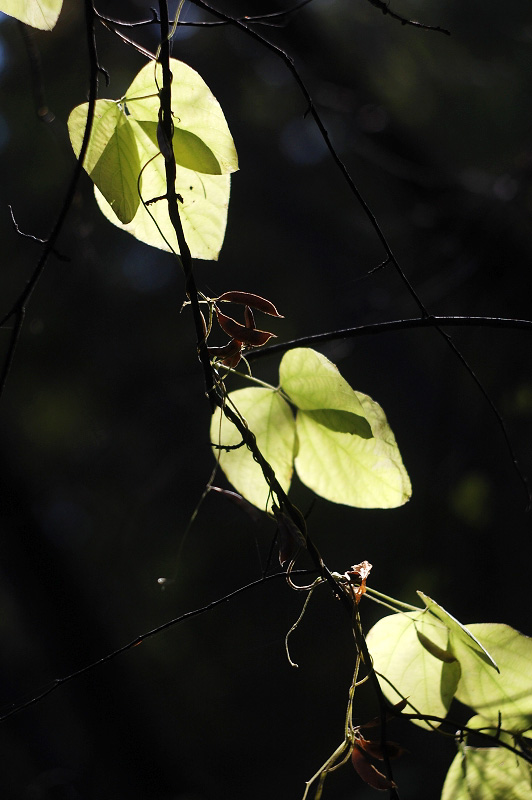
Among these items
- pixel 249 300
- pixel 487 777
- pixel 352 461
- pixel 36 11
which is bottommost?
pixel 487 777

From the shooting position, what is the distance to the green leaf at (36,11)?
0.96ft

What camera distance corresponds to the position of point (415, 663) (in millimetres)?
329

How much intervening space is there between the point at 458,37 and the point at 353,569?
1.57 meters

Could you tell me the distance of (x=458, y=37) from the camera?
1461mm

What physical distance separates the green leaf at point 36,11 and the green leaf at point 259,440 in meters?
0.21

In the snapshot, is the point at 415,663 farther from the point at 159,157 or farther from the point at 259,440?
the point at 159,157

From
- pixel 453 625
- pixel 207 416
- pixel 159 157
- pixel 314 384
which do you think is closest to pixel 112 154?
pixel 159 157

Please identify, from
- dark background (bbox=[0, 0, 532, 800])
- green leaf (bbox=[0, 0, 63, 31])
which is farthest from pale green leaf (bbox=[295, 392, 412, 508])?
dark background (bbox=[0, 0, 532, 800])

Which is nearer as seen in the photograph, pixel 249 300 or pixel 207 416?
pixel 249 300

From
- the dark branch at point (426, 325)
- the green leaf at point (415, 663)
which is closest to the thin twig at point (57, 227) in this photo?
the dark branch at point (426, 325)

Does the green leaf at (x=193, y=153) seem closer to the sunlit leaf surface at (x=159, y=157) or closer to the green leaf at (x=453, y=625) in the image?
the sunlit leaf surface at (x=159, y=157)

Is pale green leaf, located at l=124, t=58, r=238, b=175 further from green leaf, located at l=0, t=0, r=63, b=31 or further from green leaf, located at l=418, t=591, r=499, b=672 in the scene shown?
green leaf, located at l=418, t=591, r=499, b=672

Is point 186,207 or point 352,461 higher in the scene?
point 186,207

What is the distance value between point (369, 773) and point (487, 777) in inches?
3.4
